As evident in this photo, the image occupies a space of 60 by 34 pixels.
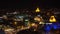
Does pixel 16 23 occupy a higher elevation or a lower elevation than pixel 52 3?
higher

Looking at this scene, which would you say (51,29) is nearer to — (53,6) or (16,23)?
(16,23)

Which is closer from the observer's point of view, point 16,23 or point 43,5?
point 16,23

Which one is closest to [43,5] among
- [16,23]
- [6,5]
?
[6,5]

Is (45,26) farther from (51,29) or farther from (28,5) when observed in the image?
(28,5)

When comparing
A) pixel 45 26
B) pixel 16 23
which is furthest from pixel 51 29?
pixel 16 23

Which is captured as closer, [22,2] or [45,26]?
[45,26]

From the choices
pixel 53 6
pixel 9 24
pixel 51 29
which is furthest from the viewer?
pixel 53 6

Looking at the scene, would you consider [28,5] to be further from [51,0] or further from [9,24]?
[9,24]

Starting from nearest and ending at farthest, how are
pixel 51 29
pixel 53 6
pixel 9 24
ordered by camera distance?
1. pixel 51 29
2. pixel 9 24
3. pixel 53 6

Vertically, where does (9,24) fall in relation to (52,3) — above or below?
above
